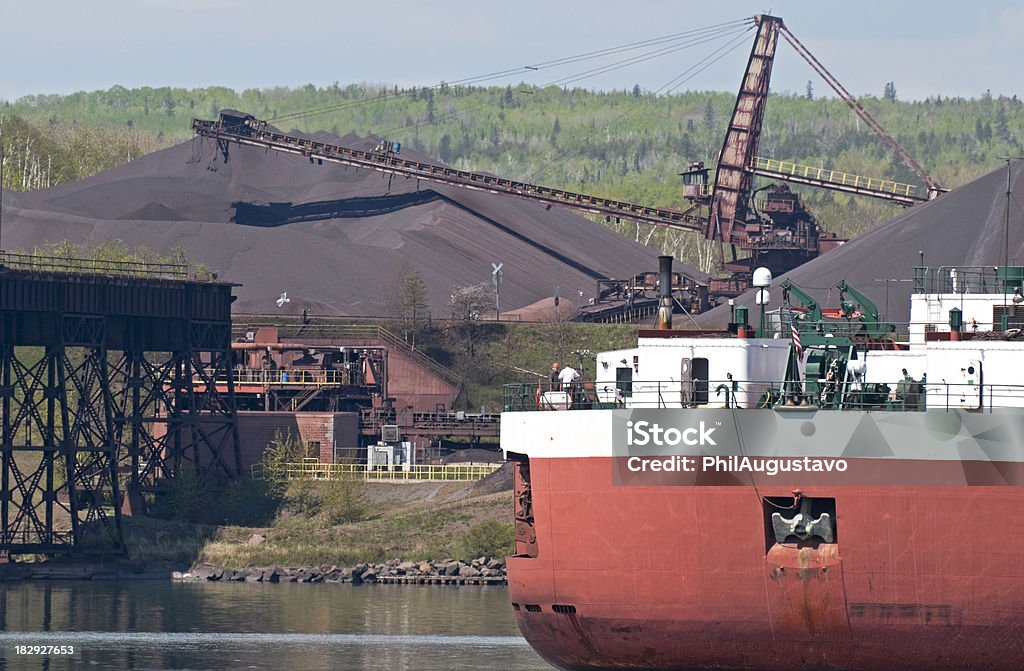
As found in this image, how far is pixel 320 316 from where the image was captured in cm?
13375

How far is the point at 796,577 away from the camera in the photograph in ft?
155

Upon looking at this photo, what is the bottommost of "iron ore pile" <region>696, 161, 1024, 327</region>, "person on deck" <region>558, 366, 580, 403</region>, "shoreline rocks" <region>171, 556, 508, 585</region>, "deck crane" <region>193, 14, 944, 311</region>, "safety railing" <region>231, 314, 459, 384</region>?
"shoreline rocks" <region>171, 556, 508, 585</region>

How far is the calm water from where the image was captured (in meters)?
59.2

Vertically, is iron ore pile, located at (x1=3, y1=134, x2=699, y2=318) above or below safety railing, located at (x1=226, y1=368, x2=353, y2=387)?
above

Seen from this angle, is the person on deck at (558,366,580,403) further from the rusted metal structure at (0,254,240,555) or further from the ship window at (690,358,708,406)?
the rusted metal structure at (0,254,240,555)

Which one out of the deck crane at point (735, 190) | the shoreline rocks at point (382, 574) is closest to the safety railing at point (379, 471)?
the shoreline rocks at point (382, 574)

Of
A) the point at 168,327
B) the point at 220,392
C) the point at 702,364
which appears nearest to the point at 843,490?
the point at 702,364

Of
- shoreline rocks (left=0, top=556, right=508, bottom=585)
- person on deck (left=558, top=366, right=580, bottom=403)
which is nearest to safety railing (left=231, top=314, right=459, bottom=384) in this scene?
shoreline rocks (left=0, top=556, right=508, bottom=585)

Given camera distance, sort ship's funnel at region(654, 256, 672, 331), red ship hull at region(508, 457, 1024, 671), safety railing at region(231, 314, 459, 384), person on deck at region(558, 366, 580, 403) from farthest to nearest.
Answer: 1. safety railing at region(231, 314, 459, 384)
2. ship's funnel at region(654, 256, 672, 331)
3. person on deck at region(558, 366, 580, 403)
4. red ship hull at region(508, 457, 1024, 671)

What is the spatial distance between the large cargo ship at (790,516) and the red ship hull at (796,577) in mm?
44

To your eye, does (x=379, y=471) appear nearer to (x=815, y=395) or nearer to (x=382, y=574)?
(x=382, y=574)

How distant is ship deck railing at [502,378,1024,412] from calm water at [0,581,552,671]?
1004 cm

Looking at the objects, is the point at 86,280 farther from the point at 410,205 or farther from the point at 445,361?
the point at 410,205

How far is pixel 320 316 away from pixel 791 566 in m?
89.0
